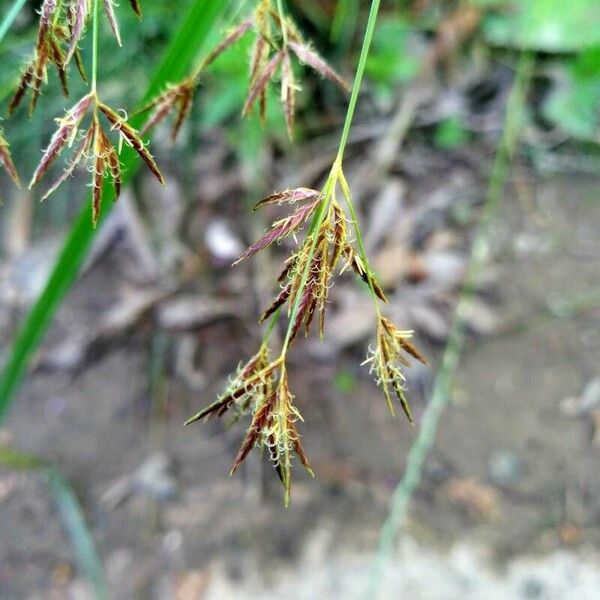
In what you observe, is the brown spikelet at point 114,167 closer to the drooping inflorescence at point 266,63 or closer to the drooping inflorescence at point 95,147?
the drooping inflorescence at point 95,147

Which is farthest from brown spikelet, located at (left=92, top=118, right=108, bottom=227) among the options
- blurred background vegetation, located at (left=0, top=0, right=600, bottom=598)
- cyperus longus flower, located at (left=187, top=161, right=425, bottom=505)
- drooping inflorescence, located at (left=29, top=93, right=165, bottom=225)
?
blurred background vegetation, located at (left=0, top=0, right=600, bottom=598)

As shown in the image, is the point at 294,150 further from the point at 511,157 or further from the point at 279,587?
the point at 279,587

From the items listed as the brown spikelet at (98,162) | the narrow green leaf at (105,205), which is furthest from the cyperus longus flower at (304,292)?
the narrow green leaf at (105,205)

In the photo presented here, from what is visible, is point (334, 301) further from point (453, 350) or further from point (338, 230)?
point (338, 230)

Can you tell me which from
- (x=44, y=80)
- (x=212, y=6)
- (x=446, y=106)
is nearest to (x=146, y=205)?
(x=446, y=106)

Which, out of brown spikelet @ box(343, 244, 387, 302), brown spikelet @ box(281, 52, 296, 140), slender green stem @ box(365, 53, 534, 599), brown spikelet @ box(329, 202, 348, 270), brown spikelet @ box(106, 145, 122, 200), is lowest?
slender green stem @ box(365, 53, 534, 599)

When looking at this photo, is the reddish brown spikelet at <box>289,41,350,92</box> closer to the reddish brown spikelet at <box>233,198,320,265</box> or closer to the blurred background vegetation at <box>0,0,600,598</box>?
the reddish brown spikelet at <box>233,198,320,265</box>

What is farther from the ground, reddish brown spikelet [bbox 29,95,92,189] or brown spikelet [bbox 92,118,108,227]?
reddish brown spikelet [bbox 29,95,92,189]
